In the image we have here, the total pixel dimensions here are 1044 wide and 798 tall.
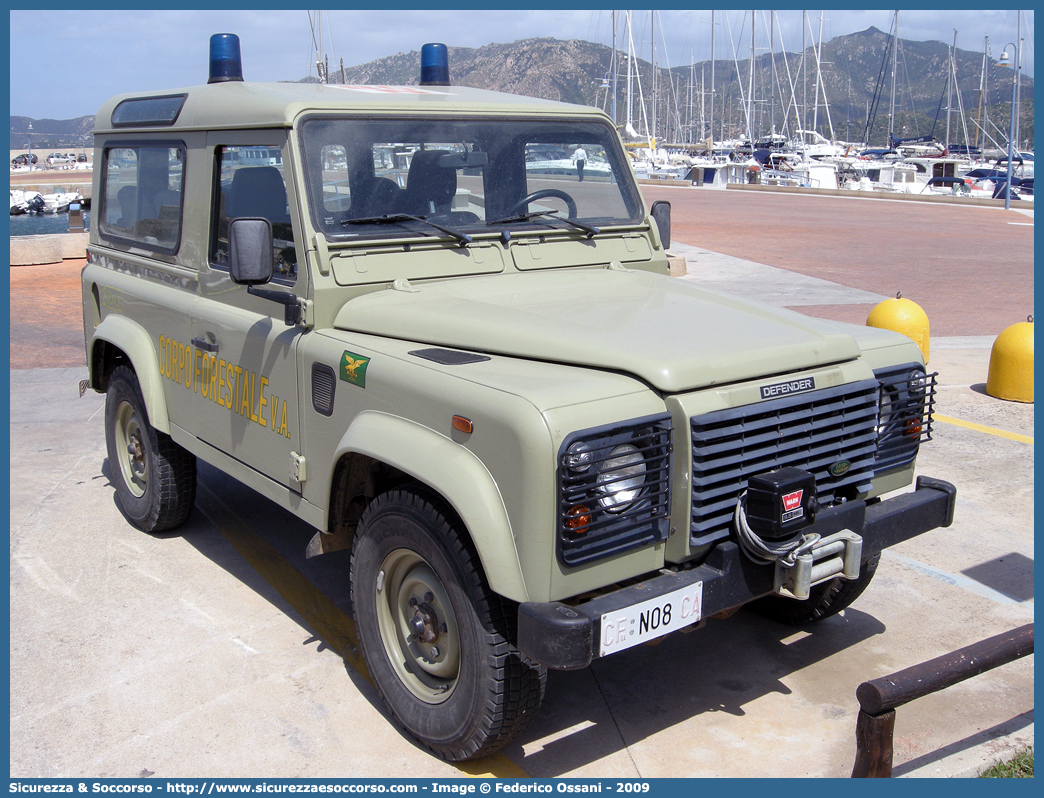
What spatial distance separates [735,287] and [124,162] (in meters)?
10.8

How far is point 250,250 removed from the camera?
11.9ft

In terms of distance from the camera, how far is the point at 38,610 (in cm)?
449

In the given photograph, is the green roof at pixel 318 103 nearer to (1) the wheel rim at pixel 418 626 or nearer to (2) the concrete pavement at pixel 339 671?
(1) the wheel rim at pixel 418 626

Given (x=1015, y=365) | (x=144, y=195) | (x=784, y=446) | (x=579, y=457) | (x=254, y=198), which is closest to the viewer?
(x=579, y=457)

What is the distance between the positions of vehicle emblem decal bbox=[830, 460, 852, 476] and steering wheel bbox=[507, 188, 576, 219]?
70.1 inches

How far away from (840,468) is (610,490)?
3.20 ft

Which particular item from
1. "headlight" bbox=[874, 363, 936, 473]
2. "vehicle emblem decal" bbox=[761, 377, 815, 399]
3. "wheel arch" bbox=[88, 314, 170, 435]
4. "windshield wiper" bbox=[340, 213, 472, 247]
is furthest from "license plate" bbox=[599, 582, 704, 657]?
"wheel arch" bbox=[88, 314, 170, 435]

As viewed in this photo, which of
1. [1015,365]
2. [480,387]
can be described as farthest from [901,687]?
[1015,365]

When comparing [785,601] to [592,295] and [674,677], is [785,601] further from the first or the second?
[592,295]

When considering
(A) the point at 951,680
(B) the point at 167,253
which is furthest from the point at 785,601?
(B) the point at 167,253

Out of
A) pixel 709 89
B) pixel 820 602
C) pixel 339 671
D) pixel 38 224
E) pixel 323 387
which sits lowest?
pixel 339 671

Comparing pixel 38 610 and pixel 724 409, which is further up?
pixel 724 409

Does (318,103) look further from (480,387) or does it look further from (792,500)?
(792,500)

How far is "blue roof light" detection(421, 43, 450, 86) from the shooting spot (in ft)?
17.1
